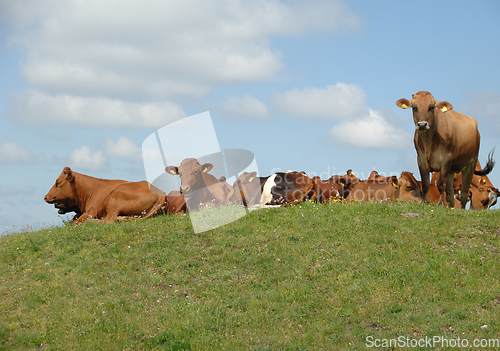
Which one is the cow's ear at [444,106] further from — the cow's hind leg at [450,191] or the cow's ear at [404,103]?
the cow's hind leg at [450,191]

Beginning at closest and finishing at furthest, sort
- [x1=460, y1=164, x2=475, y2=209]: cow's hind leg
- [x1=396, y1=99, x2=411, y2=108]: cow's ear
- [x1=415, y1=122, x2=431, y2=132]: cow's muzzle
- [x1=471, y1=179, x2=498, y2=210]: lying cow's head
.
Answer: [x1=415, y1=122, x2=431, y2=132]: cow's muzzle
[x1=396, y1=99, x2=411, y2=108]: cow's ear
[x1=460, y1=164, x2=475, y2=209]: cow's hind leg
[x1=471, y1=179, x2=498, y2=210]: lying cow's head

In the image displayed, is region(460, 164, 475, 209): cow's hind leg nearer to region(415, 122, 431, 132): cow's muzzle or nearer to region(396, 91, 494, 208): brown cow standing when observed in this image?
region(396, 91, 494, 208): brown cow standing

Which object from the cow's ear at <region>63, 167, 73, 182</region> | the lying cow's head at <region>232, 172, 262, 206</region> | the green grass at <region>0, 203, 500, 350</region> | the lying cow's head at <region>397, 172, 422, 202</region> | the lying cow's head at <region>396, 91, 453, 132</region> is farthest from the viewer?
the lying cow's head at <region>397, 172, 422, 202</region>

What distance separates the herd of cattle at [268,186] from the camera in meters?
19.3

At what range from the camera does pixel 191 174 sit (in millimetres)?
19578

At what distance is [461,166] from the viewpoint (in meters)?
20.5

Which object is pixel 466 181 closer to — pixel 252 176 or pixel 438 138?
pixel 438 138

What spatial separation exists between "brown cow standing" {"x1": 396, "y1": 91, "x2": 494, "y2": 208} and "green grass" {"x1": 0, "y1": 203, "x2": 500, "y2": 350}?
10.4ft

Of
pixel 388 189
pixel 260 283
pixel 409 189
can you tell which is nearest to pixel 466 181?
pixel 409 189

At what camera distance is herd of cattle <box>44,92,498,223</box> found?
19297 millimetres

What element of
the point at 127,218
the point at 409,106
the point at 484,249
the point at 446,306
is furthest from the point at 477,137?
the point at 127,218

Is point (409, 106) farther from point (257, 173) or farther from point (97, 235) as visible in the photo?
point (97, 235)

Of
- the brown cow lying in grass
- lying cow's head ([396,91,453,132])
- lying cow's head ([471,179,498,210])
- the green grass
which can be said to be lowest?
the green grass

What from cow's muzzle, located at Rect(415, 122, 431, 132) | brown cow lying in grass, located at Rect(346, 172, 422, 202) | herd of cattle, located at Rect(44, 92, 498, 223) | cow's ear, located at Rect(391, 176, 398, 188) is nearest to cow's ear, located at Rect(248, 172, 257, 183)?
herd of cattle, located at Rect(44, 92, 498, 223)
